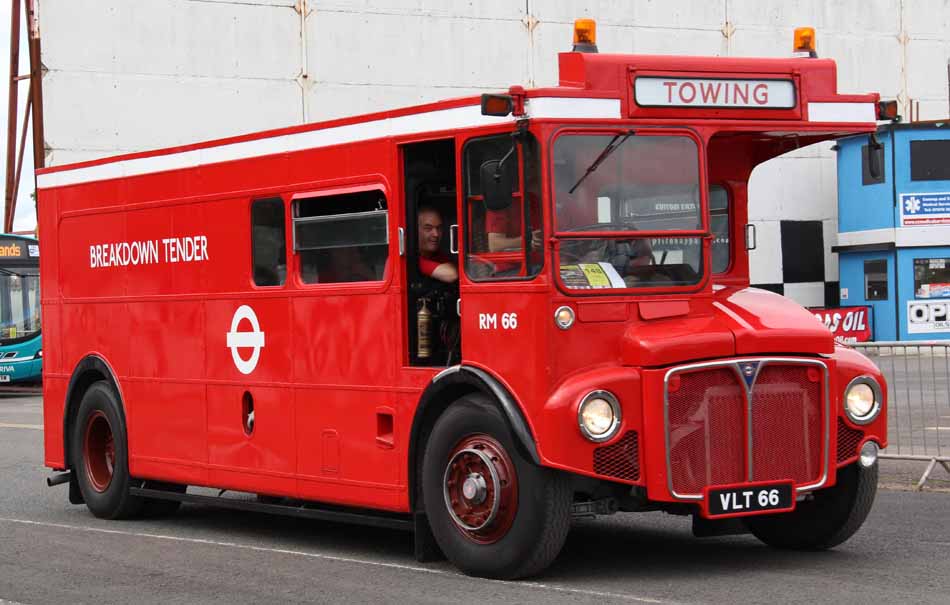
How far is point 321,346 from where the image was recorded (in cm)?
1030

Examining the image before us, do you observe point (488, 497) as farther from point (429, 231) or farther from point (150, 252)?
point (150, 252)

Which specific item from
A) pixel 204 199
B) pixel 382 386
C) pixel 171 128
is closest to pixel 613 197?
pixel 382 386

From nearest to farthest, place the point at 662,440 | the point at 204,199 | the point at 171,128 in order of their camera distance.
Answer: the point at 662,440, the point at 204,199, the point at 171,128

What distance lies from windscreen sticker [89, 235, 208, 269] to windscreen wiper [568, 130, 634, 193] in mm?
3716

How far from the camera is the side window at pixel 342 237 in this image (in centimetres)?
983

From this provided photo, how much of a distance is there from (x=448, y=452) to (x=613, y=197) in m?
1.68

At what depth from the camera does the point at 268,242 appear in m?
10.8

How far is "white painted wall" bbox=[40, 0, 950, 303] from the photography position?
105ft

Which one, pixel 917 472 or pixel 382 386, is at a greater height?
pixel 382 386

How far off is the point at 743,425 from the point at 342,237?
2934 millimetres

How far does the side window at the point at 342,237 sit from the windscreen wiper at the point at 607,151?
1.50m

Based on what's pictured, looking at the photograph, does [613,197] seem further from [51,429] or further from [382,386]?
[51,429]

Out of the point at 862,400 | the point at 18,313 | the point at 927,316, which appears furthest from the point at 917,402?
the point at 18,313

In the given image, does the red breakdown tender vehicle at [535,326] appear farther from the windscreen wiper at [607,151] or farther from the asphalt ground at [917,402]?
the asphalt ground at [917,402]
